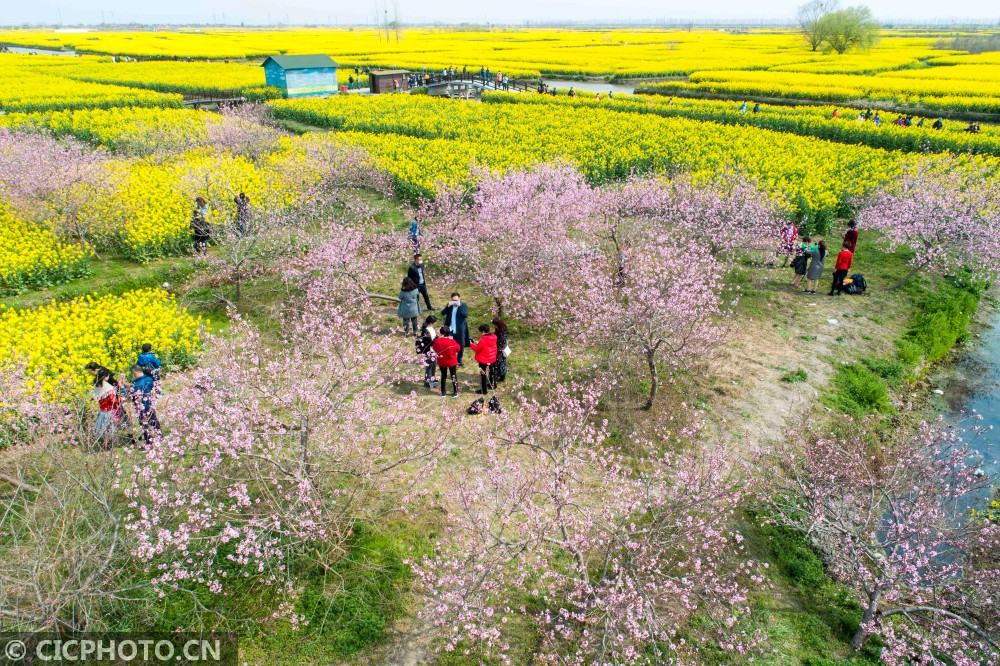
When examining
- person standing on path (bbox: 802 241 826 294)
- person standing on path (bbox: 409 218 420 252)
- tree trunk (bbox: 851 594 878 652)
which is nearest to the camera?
tree trunk (bbox: 851 594 878 652)

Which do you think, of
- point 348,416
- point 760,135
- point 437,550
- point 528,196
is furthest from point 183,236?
point 760,135

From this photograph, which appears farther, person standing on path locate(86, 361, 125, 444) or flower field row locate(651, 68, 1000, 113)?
flower field row locate(651, 68, 1000, 113)

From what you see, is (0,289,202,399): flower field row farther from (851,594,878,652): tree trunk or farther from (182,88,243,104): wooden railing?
(182,88,243,104): wooden railing

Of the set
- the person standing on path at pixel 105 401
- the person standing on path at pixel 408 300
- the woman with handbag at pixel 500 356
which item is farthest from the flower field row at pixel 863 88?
the person standing on path at pixel 105 401

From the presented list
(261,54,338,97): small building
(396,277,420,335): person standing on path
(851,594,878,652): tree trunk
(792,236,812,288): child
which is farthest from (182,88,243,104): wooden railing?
(851,594,878,652): tree trunk

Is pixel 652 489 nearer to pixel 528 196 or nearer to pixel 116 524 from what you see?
pixel 116 524
